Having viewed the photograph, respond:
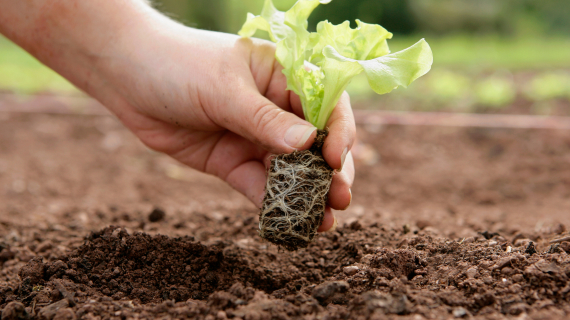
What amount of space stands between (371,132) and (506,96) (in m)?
2.40

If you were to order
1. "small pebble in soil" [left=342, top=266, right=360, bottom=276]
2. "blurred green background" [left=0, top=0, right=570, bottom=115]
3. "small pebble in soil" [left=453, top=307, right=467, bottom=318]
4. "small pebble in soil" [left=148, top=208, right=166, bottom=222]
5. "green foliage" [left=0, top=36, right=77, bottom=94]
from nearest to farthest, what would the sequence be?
"small pebble in soil" [left=453, top=307, right=467, bottom=318] < "small pebble in soil" [left=342, top=266, right=360, bottom=276] < "small pebble in soil" [left=148, top=208, right=166, bottom=222] < "blurred green background" [left=0, top=0, right=570, bottom=115] < "green foliage" [left=0, top=36, right=77, bottom=94]

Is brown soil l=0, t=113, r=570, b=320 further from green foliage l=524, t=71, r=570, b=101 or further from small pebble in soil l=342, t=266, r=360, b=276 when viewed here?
green foliage l=524, t=71, r=570, b=101

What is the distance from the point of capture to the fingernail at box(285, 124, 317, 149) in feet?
6.64

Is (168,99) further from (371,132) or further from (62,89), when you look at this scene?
(62,89)

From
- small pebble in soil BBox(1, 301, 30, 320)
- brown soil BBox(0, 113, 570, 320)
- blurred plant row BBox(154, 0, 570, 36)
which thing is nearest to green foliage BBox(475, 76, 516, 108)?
brown soil BBox(0, 113, 570, 320)

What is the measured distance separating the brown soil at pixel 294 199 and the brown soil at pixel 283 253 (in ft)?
0.76

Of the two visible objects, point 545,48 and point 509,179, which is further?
point 545,48

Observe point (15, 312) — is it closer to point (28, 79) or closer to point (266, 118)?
point (266, 118)

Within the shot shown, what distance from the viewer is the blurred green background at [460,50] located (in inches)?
265

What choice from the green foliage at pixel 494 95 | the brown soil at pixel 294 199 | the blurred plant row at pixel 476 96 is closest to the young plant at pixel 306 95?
the brown soil at pixel 294 199

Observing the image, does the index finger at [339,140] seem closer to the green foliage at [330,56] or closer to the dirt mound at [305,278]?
the green foliage at [330,56]

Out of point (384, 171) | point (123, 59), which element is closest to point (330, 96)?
point (123, 59)

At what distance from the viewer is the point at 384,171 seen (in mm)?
4910

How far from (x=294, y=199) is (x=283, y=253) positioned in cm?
50
